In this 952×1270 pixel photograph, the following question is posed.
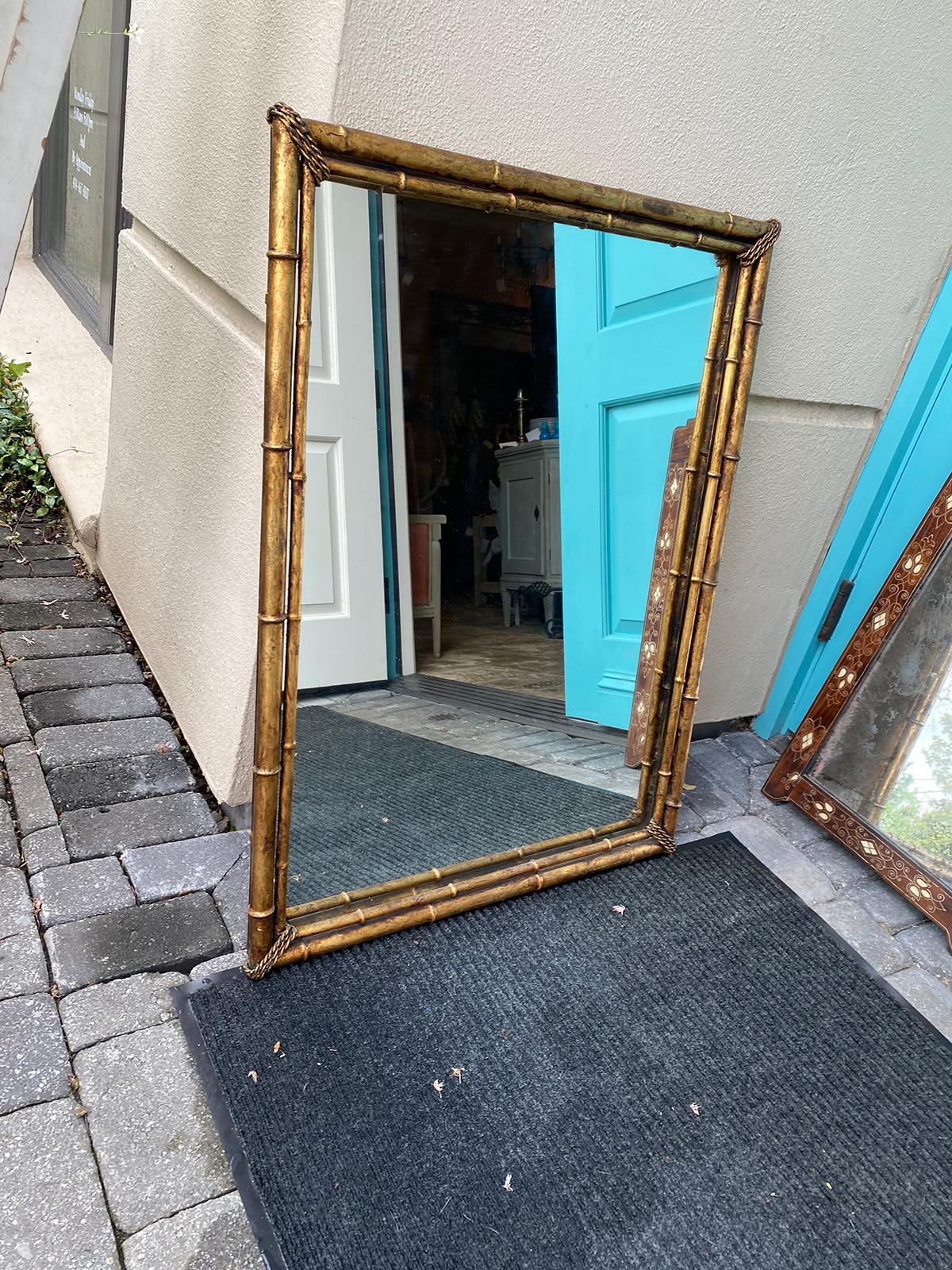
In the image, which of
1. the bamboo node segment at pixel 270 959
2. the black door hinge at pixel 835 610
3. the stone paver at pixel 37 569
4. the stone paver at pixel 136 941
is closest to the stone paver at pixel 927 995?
the black door hinge at pixel 835 610

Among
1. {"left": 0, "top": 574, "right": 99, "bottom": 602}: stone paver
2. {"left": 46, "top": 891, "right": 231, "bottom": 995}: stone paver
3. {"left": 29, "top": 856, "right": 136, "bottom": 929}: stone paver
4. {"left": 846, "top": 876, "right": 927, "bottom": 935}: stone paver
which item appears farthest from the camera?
{"left": 0, "top": 574, "right": 99, "bottom": 602}: stone paver

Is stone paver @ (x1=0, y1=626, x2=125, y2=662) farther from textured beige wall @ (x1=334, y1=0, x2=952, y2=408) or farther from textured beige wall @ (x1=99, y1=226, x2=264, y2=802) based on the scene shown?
textured beige wall @ (x1=334, y1=0, x2=952, y2=408)

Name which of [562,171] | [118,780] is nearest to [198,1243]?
[118,780]

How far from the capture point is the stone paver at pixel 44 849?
5.02 ft

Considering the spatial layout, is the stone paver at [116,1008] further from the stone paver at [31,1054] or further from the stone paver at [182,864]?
the stone paver at [182,864]

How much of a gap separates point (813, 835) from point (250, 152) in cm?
181

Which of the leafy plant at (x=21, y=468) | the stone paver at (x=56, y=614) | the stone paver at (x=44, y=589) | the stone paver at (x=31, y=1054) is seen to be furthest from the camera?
the leafy plant at (x=21, y=468)

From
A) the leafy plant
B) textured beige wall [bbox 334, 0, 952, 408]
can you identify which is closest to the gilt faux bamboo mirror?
textured beige wall [bbox 334, 0, 952, 408]

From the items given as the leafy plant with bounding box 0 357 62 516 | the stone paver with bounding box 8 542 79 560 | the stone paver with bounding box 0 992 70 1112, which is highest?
the leafy plant with bounding box 0 357 62 516

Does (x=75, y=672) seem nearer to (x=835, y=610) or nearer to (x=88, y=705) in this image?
(x=88, y=705)

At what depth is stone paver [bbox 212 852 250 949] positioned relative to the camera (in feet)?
4.77

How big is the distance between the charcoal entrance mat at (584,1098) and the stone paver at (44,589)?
61.4 inches

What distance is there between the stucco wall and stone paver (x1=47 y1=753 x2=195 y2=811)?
0.09 m

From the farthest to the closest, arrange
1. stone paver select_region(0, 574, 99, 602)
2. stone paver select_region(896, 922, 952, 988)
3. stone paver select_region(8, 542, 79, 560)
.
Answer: stone paver select_region(8, 542, 79, 560) → stone paver select_region(0, 574, 99, 602) → stone paver select_region(896, 922, 952, 988)
